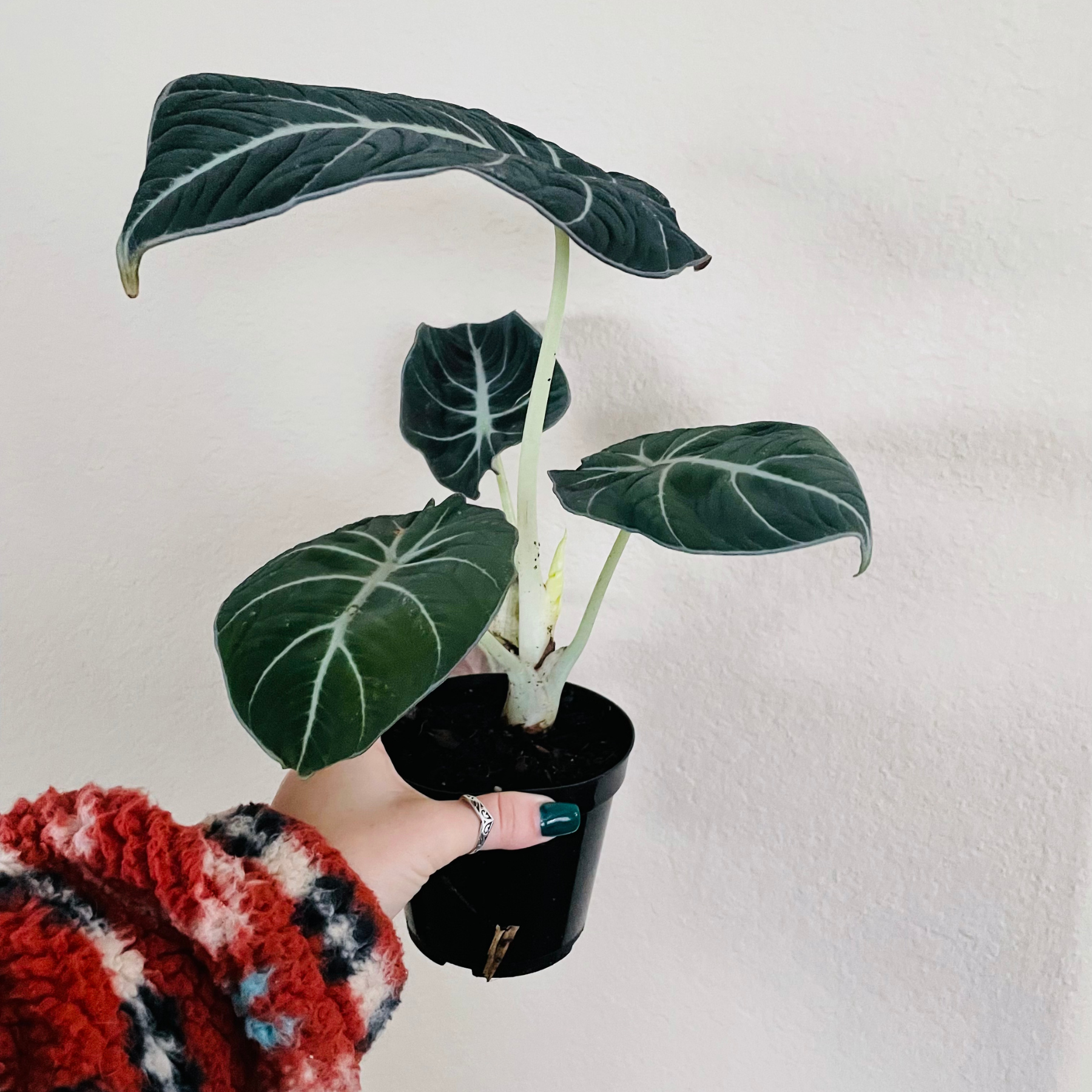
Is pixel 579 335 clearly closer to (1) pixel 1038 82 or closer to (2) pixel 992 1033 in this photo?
(1) pixel 1038 82

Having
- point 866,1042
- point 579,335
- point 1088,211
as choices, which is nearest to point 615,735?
point 579,335

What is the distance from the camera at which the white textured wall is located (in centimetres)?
84

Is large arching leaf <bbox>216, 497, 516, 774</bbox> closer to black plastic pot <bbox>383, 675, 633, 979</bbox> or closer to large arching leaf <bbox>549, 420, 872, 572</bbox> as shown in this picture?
large arching leaf <bbox>549, 420, 872, 572</bbox>

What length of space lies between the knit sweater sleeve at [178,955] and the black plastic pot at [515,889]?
155 mm

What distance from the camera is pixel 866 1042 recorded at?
1032mm

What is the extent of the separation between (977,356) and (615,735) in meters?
0.49

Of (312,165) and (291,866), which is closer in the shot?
(312,165)

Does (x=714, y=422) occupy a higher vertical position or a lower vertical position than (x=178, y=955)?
higher

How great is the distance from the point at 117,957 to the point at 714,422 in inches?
27.4

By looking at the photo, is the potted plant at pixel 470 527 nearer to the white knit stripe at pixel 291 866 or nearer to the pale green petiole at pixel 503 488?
the pale green petiole at pixel 503 488

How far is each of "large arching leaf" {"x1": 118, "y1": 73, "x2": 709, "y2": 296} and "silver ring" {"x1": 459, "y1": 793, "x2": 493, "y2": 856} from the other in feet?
1.37

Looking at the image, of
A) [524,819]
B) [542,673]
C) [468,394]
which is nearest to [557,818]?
[524,819]

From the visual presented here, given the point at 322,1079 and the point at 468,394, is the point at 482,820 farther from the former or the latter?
the point at 468,394

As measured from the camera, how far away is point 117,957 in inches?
22.5
